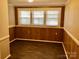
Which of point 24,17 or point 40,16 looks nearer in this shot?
point 40,16

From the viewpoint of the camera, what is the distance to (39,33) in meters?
6.12

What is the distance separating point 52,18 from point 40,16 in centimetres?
70

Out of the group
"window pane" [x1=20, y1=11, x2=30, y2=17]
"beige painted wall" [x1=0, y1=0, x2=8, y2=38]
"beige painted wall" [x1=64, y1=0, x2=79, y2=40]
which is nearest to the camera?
"beige painted wall" [x1=64, y1=0, x2=79, y2=40]

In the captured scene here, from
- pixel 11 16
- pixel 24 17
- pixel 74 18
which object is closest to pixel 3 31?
pixel 74 18

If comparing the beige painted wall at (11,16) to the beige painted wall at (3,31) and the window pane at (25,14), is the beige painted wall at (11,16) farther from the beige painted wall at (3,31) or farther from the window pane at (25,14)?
the beige painted wall at (3,31)

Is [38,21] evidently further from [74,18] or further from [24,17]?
[74,18]

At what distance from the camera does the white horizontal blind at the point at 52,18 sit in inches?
231

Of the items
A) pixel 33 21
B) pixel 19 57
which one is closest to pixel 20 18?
pixel 33 21

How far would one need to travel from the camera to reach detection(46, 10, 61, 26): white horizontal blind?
5.87 metres

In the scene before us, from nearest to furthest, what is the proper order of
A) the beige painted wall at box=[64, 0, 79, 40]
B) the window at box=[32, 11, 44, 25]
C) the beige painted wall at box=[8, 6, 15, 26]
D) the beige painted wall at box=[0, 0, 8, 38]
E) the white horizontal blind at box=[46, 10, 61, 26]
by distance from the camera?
the beige painted wall at box=[64, 0, 79, 40] → the beige painted wall at box=[0, 0, 8, 38] → the beige painted wall at box=[8, 6, 15, 26] → the white horizontal blind at box=[46, 10, 61, 26] → the window at box=[32, 11, 44, 25]

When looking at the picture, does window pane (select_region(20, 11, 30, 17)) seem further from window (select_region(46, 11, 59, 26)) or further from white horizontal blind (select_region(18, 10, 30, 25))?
window (select_region(46, 11, 59, 26))

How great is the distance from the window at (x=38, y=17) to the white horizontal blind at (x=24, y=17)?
14.4 inches

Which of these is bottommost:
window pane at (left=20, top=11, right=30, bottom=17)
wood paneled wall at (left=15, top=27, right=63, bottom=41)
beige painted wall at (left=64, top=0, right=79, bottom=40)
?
wood paneled wall at (left=15, top=27, right=63, bottom=41)

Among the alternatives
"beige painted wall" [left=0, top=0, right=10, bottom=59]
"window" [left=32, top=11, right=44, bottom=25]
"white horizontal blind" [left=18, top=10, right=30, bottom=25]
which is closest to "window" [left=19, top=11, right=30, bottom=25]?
"white horizontal blind" [left=18, top=10, right=30, bottom=25]
